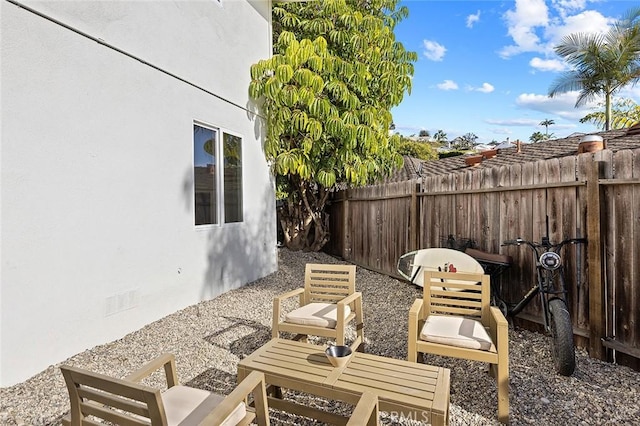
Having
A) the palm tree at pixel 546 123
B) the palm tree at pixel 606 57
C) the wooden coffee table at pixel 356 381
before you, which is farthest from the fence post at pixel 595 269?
the palm tree at pixel 546 123

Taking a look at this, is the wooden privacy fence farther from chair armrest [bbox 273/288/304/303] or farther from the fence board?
chair armrest [bbox 273/288/304/303]

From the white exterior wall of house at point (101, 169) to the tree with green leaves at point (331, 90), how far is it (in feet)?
4.33

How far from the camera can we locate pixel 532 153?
410 inches

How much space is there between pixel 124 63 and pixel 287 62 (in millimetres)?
3287

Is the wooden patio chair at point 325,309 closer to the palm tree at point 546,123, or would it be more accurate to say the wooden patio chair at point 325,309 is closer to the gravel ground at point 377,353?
the gravel ground at point 377,353

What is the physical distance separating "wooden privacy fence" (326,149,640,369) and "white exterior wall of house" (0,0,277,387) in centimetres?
371

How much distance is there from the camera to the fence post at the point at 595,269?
3471 millimetres

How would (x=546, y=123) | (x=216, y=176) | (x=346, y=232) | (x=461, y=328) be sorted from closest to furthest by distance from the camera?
(x=461, y=328) < (x=216, y=176) < (x=346, y=232) < (x=546, y=123)

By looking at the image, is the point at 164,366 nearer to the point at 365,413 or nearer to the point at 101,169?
the point at 365,413

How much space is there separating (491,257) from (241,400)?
143 inches

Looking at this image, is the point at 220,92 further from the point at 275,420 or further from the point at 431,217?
the point at 275,420

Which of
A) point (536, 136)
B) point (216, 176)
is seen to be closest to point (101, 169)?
point (216, 176)

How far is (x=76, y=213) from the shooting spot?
3619 millimetres

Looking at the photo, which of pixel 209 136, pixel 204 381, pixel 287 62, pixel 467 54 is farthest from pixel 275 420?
pixel 467 54
